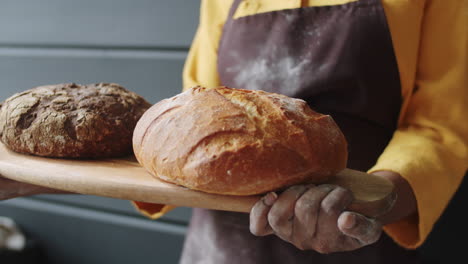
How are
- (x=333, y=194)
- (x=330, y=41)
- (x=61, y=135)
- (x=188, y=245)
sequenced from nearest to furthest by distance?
(x=333, y=194) → (x=61, y=135) → (x=330, y=41) → (x=188, y=245)

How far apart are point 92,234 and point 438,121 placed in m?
1.56

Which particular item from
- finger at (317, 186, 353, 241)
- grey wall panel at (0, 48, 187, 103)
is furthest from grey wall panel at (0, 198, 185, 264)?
finger at (317, 186, 353, 241)

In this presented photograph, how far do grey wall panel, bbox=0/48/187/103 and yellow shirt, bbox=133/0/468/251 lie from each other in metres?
0.83

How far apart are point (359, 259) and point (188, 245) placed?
406 millimetres

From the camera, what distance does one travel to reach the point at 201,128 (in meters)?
0.60

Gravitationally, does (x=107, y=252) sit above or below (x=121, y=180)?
below

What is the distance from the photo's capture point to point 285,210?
56cm

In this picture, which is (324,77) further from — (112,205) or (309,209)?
(112,205)

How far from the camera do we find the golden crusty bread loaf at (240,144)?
1.86ft

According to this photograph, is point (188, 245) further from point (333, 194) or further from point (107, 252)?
point (107, 252)

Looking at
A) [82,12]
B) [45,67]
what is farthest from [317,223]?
[45,67]

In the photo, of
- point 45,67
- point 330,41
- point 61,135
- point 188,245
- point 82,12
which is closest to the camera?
point 61,135

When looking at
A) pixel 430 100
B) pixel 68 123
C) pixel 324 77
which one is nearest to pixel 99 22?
pixel 68 123

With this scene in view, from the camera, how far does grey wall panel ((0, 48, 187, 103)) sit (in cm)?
160
